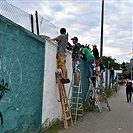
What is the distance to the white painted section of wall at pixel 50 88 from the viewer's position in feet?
25.7

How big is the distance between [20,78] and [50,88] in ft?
7.83

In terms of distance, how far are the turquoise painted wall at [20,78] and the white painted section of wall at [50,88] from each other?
1.15 ft

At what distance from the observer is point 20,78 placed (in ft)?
19.6

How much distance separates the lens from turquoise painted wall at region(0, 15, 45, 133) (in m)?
5.21

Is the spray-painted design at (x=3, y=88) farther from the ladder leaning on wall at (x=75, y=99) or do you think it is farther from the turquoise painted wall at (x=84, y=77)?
the turquoise painted wall at (x=84, y=77)

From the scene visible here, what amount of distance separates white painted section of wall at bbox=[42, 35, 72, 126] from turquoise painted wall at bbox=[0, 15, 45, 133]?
0.35m

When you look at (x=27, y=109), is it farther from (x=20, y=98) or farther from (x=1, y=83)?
(x=1, y=83)

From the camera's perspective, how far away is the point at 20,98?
6.00m

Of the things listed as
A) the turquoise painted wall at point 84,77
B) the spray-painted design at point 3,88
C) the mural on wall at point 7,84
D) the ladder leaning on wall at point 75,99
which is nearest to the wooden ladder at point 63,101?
the ladder leaning on wall at point 75,99

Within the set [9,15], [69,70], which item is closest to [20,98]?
[9,15]

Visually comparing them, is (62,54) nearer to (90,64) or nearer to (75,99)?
(75,99)

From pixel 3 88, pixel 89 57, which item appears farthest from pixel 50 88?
pixel 89 57

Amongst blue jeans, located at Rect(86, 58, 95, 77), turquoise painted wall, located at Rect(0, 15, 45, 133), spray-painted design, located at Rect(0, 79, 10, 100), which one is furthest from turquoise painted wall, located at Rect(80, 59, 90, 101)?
spray-painted design, located at Rect(0, 79, 10, 100)

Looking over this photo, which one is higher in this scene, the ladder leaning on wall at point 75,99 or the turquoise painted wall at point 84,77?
the turquoise painted wall at point 84,77
